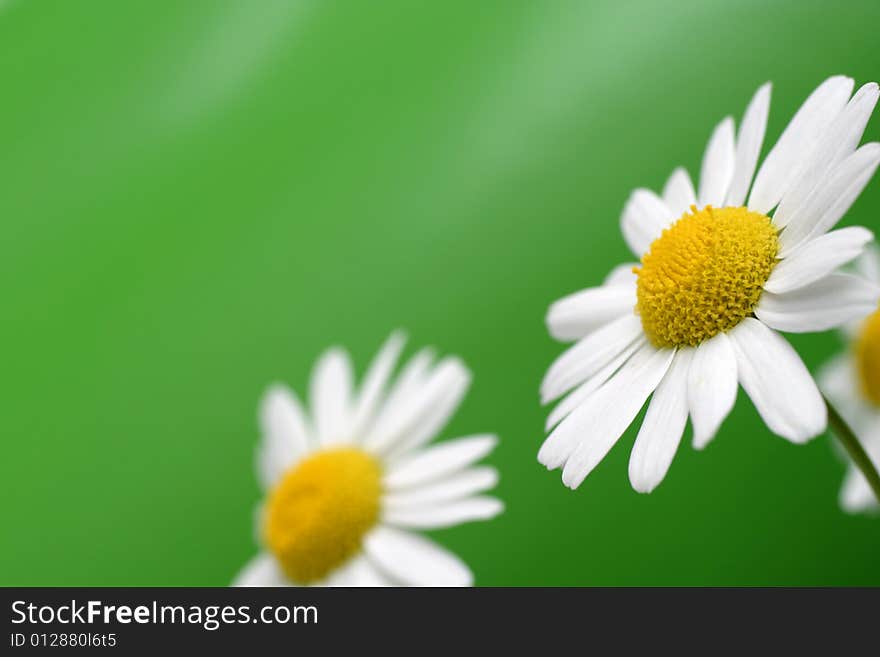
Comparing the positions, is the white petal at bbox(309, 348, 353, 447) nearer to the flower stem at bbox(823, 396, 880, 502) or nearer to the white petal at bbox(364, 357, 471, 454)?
the white petal at bbox(364, 357, 471, 454)

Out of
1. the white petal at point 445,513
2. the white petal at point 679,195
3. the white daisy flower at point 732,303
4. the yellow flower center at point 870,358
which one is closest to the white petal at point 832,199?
the white daisy flower at point 732,303

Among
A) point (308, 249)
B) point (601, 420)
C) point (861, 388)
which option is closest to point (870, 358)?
point (861, 388)

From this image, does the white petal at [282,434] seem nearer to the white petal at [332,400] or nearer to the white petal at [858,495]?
the white petal at [332,400]

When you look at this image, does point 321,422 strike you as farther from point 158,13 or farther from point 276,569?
point 158,13

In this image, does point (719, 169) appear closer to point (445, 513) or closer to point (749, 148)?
point (749, 148)

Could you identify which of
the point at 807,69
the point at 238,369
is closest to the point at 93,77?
the point at 238,369

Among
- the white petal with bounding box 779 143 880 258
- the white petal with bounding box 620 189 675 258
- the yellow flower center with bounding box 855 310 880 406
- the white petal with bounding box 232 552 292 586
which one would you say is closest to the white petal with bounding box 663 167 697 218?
the white petal with bounding box 620 189 675 258
